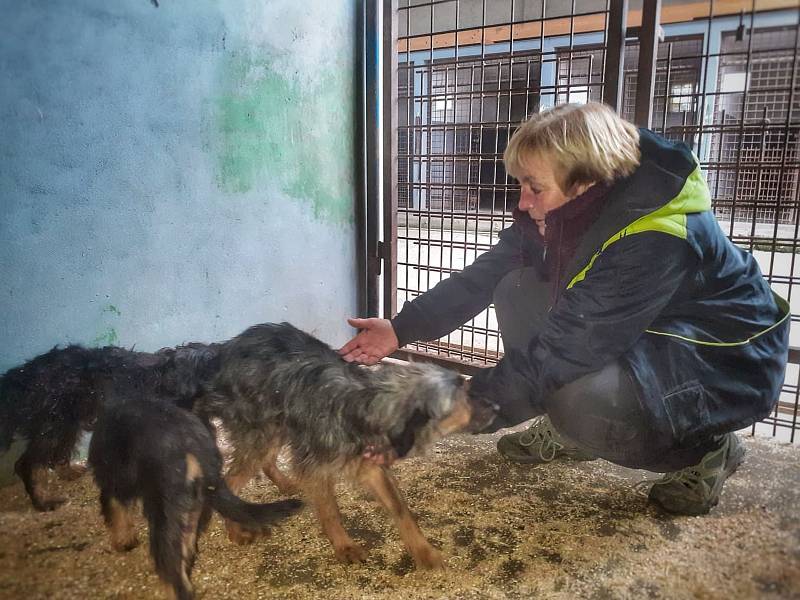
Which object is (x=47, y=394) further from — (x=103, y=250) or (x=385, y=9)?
(x=385, y=9)

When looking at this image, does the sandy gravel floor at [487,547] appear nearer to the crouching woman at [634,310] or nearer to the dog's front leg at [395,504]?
the dog's front leg at [395,504]

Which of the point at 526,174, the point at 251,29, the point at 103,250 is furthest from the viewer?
the point at 251,29

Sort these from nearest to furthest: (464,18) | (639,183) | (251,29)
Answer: (639,183), (251,29), (464,18)

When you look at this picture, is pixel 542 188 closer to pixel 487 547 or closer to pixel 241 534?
pixel 487 547

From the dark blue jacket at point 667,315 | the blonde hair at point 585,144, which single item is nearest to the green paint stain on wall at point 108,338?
the dark blue jacket at point 667,315

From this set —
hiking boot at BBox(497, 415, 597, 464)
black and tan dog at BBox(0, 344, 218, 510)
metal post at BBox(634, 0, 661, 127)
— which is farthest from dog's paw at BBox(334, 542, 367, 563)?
metal post at BBox(634, 0, 661, 127)

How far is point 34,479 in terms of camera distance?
275cm

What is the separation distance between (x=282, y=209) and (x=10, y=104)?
5.58 feet

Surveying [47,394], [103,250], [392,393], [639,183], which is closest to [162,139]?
[103,250]

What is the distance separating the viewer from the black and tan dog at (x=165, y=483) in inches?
82.4

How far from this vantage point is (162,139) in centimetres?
310

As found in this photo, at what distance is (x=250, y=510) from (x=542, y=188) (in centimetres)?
168

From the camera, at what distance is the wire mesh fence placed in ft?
5.28

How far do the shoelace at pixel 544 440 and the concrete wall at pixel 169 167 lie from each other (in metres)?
1.71
